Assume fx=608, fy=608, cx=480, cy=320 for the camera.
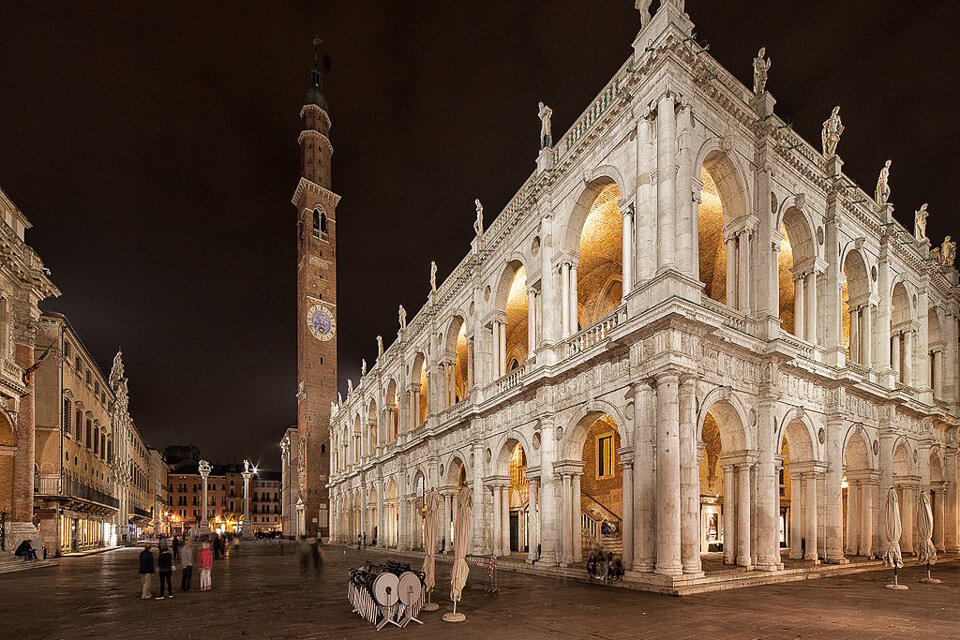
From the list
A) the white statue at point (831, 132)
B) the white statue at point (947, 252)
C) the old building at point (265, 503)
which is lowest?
the old building at point (265, 503)

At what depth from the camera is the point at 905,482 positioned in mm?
25203

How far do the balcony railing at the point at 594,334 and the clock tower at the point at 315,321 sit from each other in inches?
1868

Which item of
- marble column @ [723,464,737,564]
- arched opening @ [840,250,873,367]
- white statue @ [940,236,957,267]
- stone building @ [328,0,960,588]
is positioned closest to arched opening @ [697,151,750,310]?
stone building @ [328,0,960,588]

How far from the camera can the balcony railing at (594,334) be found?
1738cm

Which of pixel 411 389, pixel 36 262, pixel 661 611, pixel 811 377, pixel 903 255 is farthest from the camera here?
pixel 411 389

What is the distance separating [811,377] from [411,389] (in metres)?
24.1

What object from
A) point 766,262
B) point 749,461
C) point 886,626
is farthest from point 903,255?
point 886,626

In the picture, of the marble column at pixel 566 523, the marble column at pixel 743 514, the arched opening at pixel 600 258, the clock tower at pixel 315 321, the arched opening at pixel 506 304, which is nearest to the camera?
the marble column at pixel 743 514

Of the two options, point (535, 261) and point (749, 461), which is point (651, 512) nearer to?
point (749, 461)

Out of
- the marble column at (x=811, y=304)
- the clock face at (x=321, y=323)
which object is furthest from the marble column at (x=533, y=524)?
the clock face at (x=321, y=323)

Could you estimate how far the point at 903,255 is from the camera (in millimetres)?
26953

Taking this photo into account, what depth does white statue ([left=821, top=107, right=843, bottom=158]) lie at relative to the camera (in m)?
22.6

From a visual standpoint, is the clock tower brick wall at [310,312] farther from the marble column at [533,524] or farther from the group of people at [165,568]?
the group of people at [165,568]

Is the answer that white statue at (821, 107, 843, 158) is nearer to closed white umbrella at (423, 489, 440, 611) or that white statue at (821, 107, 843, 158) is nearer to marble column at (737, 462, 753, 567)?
marble column at (737, 462, 753, 567)
